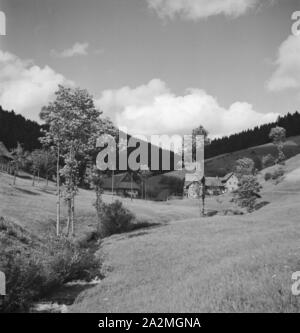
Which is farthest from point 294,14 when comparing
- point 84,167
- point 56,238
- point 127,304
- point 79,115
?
point 84,167

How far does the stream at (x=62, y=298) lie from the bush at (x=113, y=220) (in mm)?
30130

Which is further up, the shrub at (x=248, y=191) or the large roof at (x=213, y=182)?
the large roof at (x=213, y=182)

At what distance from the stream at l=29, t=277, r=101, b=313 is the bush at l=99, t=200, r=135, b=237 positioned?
98.9 ft

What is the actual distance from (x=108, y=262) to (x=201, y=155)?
43.8m

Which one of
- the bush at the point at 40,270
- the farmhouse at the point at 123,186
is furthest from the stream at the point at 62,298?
the farmhouse at the point at 123,186

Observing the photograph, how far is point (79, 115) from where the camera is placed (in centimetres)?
3816

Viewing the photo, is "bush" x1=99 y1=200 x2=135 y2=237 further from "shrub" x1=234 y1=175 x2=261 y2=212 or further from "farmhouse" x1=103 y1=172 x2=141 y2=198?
"farmhouse" x1=103 y1=172 x2=141 y2=198

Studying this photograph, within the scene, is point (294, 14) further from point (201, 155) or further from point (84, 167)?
point (201, 155)

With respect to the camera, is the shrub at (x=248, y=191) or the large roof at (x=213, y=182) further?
the large roof at (x=213, y=182)

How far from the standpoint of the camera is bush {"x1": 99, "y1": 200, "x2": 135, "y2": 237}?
5250 cm

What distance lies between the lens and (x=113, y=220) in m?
53.6

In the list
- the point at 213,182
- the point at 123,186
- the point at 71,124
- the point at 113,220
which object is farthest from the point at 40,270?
the point at 213,182

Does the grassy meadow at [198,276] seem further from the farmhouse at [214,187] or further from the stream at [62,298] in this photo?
the farmhouse at [214,187]

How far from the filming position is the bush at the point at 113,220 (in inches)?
2067
